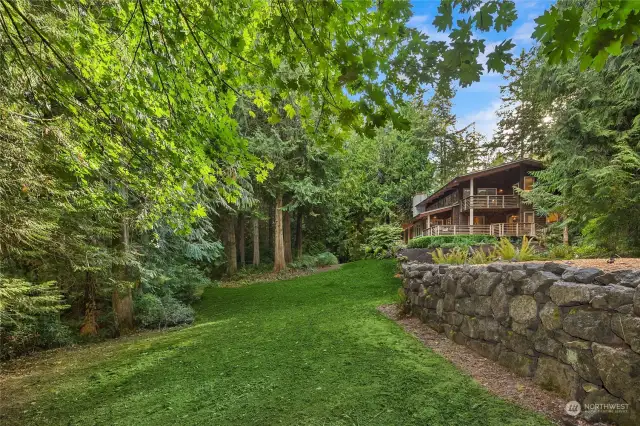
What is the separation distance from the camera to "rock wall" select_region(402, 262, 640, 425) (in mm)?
2782

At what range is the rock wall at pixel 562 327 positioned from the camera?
2782 mm

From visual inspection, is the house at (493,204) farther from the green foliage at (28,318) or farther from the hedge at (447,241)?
the green foliage at (28,318)

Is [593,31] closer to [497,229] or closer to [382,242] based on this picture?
[382,242]

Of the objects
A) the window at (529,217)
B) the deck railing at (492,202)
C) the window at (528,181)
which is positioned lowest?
the window at (529,217)

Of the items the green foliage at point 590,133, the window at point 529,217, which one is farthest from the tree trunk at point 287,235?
the window at point 529,217

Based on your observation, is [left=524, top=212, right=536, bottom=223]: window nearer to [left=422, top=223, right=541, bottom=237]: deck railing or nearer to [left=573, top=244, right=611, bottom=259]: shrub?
[left=422, top=223, right=541, bottom=237]: deck railing

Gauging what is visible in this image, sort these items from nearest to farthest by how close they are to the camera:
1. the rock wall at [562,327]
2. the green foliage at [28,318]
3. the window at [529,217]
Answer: the rock wall at [562,327], the green foliage at [28,318], the window at [529,217]

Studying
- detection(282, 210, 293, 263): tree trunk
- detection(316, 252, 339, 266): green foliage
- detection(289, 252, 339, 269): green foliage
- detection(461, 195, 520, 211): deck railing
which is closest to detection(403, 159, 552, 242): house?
detection(461, 195, 520, 211): deck railing

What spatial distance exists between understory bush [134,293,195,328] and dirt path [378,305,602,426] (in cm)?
676

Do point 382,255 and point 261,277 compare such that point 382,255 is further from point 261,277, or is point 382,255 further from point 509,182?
point 509,182

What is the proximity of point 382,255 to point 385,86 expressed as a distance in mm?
17605

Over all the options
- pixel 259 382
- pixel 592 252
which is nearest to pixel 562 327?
pixel 259 382

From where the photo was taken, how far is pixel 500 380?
3.86m

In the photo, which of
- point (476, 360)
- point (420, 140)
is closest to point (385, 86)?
point (476, 360)
